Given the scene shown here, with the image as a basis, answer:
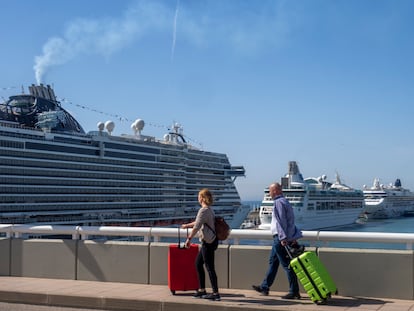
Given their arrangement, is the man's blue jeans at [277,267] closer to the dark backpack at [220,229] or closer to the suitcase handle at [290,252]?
the suitcase handle at [290,252]

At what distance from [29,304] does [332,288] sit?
4.39 metres

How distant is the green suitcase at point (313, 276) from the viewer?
7797 mm

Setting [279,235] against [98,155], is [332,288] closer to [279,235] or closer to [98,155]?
[279,235]

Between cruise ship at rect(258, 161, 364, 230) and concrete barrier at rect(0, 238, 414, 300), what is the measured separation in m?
69.0

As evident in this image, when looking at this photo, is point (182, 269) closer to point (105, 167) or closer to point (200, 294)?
point (200, 294)

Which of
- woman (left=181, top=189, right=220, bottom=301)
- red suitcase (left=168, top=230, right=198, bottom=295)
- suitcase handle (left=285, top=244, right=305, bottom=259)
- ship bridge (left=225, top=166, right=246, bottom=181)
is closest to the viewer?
suitcase handle (left=285, top=244, right=305, bottom=259)

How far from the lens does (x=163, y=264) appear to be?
962cm

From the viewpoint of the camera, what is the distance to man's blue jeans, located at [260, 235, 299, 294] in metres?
8.23

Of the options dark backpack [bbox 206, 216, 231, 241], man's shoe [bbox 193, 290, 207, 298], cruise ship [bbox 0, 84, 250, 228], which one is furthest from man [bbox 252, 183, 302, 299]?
cruise ship [bbox 0, 84, 250, 228]

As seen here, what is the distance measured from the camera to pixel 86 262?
1020cm

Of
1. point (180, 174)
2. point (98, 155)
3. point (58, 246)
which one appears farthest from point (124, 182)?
point (58, 246)

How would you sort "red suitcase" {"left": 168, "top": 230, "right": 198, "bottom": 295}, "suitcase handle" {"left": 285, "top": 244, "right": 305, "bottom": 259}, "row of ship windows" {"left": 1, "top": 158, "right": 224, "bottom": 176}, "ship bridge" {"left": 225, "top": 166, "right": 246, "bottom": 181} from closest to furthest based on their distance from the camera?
"suitcase handle" {"left": 285, "top": 244, "right": 305, "bottom": 259} → "red suitcase" {"left": 168, "top": 230, "right": 198, "bottom": 295} → "row of ship windows" {"left": 1, "top": 158, "right": 224, "bottom": 176} → "ship bridge" {"left": 225, "top": 166, "right": 246, "bottom": 181}

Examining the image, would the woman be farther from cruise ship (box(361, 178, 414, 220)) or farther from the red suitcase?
cruise ship (box(361, 178, 414, 220))

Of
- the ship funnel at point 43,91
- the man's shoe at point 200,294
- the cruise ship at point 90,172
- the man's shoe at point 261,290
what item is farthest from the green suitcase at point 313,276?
the ship funnel at point 43,91
